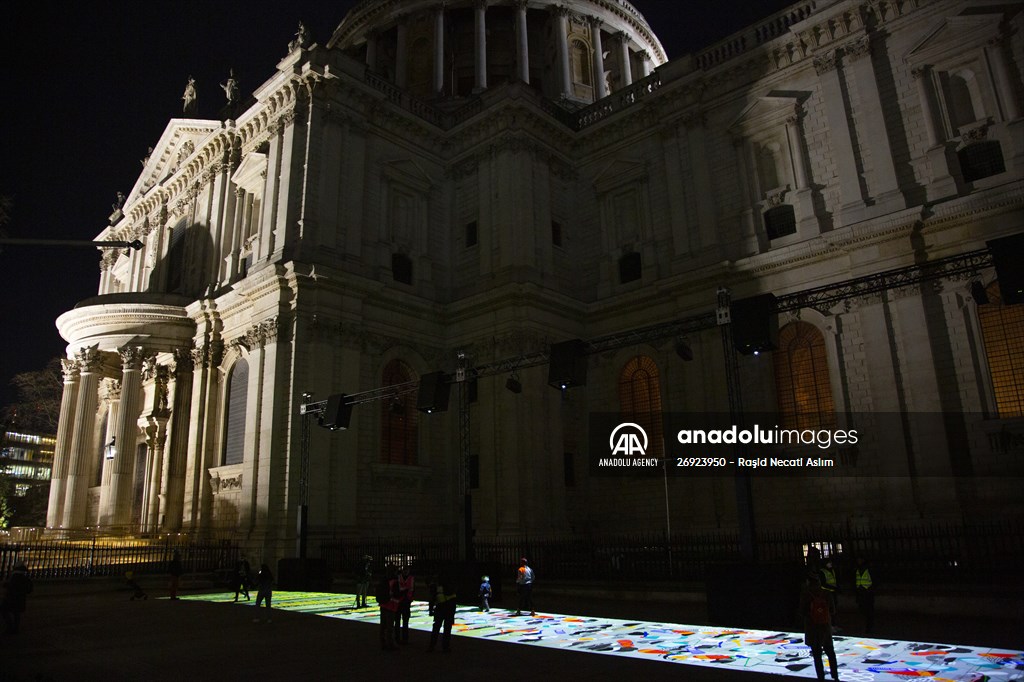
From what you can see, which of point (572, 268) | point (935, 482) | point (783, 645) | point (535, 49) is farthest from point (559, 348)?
point (535, 49)

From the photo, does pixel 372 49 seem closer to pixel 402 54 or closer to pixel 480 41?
pixel 402 54

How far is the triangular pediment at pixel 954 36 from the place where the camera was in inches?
904

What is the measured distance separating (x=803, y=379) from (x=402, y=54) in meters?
34.6

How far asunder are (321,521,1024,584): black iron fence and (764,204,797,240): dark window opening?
35.9 ft

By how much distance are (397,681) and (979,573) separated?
13.2m

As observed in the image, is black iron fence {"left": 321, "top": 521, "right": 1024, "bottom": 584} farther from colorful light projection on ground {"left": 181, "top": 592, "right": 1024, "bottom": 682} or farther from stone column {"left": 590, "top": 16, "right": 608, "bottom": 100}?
stone column {"left": 590, "top": 16, "right": 608, "bottom": 100}

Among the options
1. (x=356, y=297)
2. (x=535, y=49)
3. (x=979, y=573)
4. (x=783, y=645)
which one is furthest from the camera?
(x=535, y=49)

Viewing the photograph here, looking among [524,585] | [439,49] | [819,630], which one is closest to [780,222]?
[524,585]

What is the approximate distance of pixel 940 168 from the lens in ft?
75.4

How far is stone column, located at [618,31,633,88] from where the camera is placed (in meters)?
49.8

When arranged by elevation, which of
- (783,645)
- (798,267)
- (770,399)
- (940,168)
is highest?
(940,168)

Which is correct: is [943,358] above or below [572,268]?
below

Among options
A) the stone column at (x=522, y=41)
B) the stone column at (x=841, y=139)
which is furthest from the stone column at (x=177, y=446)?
the stone column at (x=841, y=139)

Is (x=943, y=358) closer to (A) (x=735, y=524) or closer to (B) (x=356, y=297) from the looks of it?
(A) (x=735, y=524)
